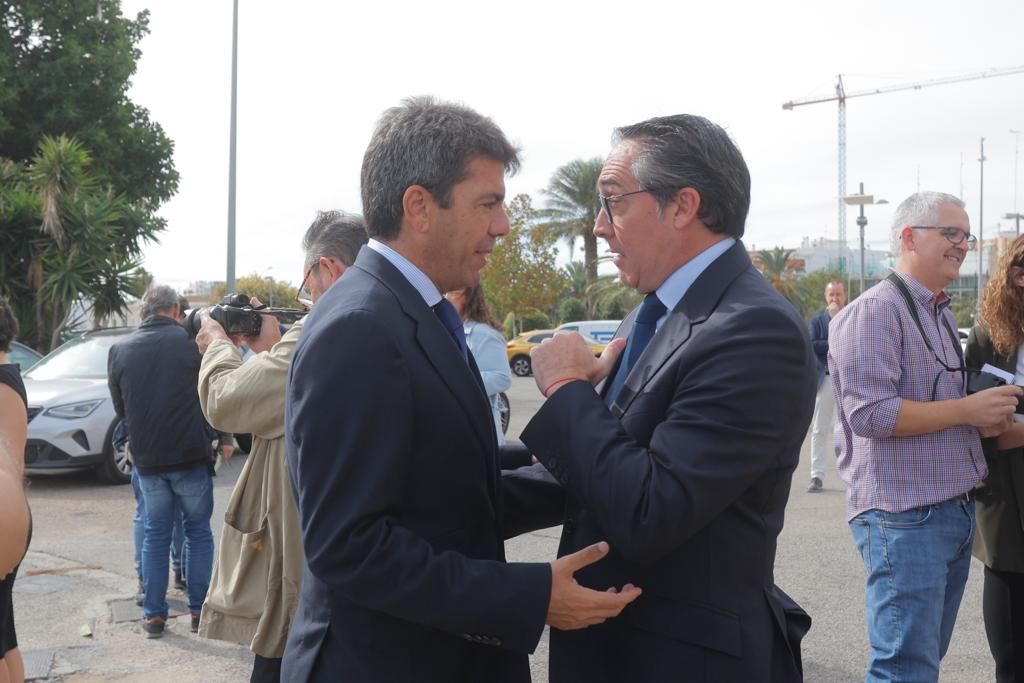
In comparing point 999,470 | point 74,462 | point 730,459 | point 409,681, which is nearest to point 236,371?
point 409,681

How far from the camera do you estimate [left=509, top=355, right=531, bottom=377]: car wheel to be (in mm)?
27750

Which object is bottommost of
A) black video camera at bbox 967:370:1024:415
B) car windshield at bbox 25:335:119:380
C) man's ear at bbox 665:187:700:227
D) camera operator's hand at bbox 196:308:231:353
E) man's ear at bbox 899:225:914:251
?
car windshield at bbox 25:335:119:380

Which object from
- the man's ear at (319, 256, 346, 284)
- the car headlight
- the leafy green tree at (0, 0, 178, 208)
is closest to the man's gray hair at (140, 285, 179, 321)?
the man's ear at (319, 256, 346, 284)

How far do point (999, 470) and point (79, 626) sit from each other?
4.98m

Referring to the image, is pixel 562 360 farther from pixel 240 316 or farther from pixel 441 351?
pixel 240 316

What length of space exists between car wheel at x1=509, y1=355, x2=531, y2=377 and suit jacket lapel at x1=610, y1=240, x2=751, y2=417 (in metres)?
25.5

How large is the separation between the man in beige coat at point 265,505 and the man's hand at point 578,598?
1.72 m

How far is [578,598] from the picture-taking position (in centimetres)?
185

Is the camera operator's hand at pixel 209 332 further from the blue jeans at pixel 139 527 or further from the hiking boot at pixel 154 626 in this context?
the blue jeans at pixel 139 527

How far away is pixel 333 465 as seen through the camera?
1741 mm

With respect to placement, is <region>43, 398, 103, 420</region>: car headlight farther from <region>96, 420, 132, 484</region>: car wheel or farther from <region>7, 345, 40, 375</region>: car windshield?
<region>7, 345, 40, 375</region>: car windshield

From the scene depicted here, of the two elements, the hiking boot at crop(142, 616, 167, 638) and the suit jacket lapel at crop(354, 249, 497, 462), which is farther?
the hiking boot at crop(142, 616, 167, 638)

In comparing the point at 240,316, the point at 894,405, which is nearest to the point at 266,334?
the point at 240,316

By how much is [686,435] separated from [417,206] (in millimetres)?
744
